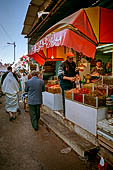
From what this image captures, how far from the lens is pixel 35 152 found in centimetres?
343

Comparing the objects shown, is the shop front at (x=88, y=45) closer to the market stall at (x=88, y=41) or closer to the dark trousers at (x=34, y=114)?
the market stall at (x=88, y=41)

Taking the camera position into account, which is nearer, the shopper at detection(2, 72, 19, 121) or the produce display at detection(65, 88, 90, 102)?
the produce display at detection(65, 88, 90, 102)

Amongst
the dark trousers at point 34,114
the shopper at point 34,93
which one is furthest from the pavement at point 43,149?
the shopper at point 34,93

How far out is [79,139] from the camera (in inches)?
142

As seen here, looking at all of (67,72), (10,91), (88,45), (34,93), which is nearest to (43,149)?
(34,93)

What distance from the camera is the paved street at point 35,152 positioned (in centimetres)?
291

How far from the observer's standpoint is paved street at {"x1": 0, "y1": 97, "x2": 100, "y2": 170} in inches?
114

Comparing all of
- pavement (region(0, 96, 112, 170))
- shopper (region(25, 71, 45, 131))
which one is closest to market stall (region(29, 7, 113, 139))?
pavement (region(0, 96, 112, 170))

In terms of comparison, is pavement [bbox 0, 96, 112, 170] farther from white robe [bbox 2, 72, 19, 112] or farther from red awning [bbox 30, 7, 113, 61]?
red awning [bbox 30, 7, 113, 61]

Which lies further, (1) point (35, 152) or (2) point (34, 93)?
(2) point (34, 93)

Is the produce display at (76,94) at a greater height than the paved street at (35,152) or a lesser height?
greater

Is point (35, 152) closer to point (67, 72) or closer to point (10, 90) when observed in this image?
point (67, 72)

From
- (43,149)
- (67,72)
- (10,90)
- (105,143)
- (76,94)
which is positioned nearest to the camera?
(105,143)

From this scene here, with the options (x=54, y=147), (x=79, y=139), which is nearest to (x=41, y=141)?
→ (x=54, y=147)
